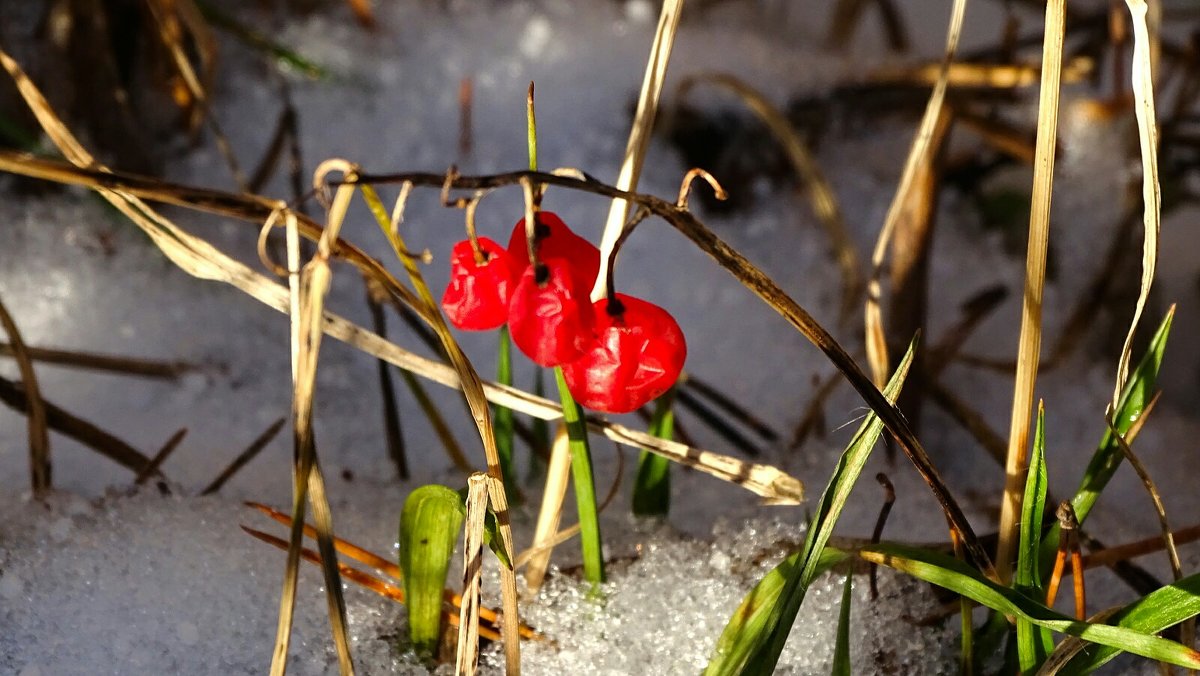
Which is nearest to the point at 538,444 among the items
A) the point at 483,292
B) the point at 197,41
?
the point at 483,292

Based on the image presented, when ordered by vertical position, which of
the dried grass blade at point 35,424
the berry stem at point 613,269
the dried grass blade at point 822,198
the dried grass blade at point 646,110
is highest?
the dried grass blade at point 822,198

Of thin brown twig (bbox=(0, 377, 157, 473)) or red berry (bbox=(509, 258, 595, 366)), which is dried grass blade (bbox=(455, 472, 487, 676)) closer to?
red berry (bbox=(509, 258, 595, 366))

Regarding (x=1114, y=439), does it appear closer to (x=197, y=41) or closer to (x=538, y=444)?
(x=538, y=444)

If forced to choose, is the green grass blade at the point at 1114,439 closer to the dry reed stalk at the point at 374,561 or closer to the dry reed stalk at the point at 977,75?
the dry reed stalk at the point at 374,561

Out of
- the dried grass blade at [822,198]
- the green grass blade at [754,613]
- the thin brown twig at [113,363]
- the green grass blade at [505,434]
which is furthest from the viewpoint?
the dried grass blade at [822,198]

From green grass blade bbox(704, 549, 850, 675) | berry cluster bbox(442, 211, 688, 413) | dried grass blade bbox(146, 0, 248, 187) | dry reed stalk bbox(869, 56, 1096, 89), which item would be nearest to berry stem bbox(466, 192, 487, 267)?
berry cluster bbox(442, 211, 688, 413)

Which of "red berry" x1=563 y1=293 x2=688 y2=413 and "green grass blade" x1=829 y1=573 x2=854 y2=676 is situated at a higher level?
"red berry" x1=563 y1=293 x2=688 y2=413

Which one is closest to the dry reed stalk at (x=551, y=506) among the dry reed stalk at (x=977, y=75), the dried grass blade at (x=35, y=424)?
the dried grass blade at (x=35, y=424)

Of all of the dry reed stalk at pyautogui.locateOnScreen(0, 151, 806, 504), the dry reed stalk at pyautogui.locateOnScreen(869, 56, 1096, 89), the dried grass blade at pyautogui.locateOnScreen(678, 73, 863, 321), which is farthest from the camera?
the dry reed stalk at pyautogui.locateOnScreen(869, 56, 1096, 89)
